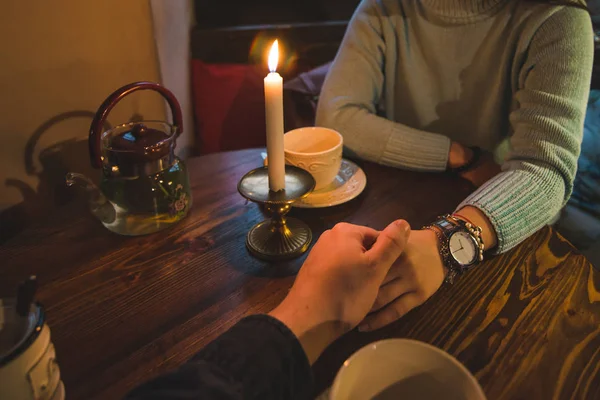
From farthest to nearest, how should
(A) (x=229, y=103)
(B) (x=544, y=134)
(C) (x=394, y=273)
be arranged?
(A) (x=229, y=103), (B) (x=544, y=134), (C) (x=394, y=273)

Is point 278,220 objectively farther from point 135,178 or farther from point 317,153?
point 135,178

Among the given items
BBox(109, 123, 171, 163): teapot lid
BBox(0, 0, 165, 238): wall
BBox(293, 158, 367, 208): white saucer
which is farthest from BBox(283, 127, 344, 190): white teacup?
BBox(0, 0, 165, 238): wall

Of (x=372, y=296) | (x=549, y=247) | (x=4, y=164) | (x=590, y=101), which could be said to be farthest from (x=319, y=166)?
(x=590, y=101)

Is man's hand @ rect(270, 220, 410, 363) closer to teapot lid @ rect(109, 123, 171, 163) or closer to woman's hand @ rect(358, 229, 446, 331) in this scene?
woman's hand @ rect(358, 229, 446, 331)

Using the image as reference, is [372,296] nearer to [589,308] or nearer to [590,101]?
[589,308]

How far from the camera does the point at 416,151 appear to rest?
1002mm

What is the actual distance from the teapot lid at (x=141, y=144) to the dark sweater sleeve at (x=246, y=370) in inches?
14.7

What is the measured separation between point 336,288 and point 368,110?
2.25 ft

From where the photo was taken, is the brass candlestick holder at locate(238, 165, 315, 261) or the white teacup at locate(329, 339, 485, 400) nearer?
the white teacup at locate(329, 339, 485, 400)

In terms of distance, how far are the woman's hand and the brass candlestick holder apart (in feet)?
0.57

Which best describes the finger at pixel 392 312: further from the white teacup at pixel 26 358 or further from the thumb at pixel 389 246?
the white teacup at pixel 26 358

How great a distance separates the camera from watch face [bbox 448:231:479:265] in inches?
28.0

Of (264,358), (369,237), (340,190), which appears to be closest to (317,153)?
(340,190)

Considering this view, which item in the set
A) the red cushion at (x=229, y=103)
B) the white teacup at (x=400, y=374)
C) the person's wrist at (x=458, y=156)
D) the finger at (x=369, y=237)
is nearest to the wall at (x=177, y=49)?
the red cushion at (x=229, y=103)
